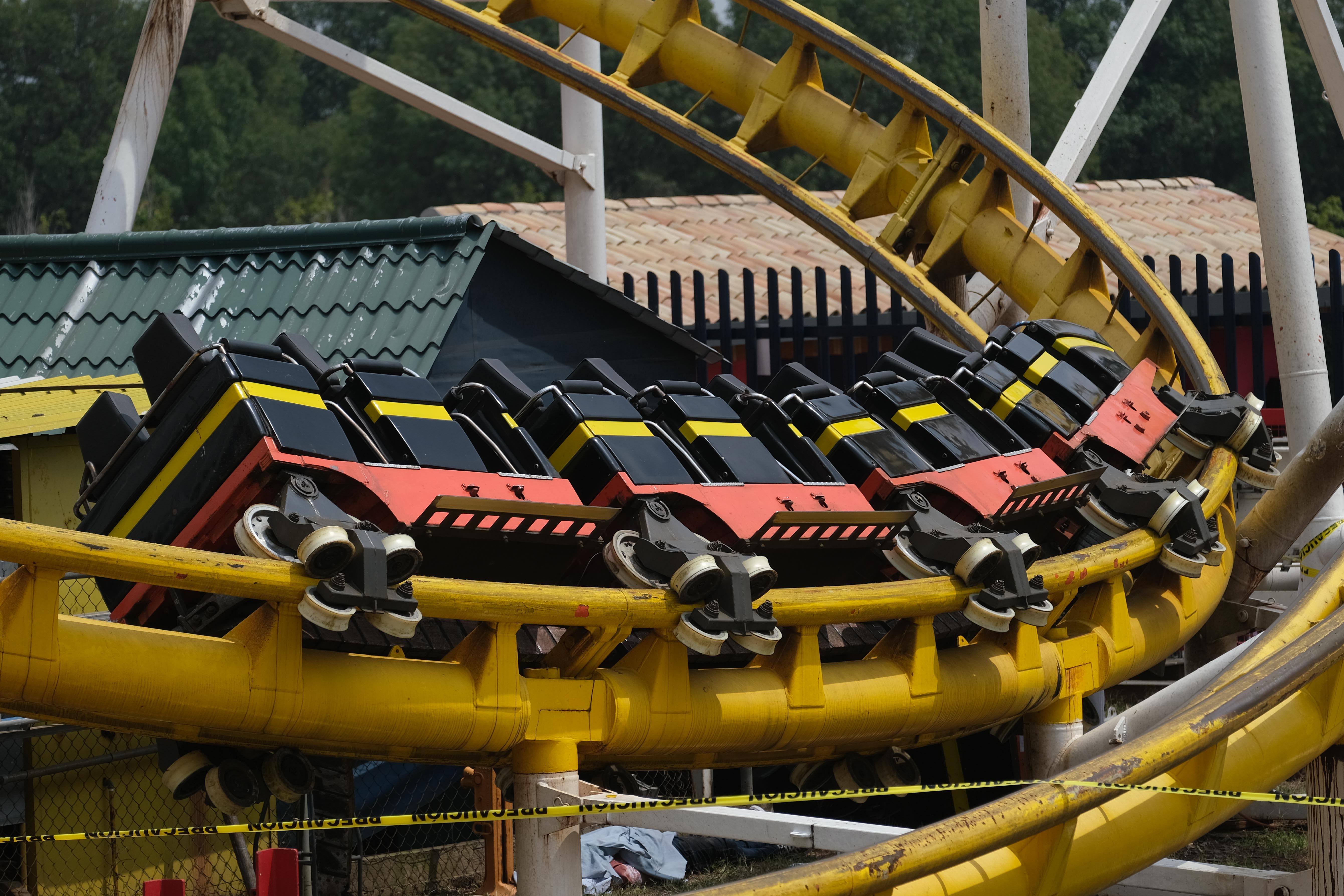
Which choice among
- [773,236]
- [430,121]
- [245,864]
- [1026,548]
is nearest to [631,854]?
[245,864]

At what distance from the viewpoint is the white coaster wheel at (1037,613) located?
11.7 feet

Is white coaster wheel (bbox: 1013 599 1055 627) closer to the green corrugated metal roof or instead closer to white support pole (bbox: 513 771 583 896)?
white support pole (bbox: 513 771 583 896)

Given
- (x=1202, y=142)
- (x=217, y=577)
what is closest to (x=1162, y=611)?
(x=217, y=577)

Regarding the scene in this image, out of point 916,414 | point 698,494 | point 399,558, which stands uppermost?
point 916,414

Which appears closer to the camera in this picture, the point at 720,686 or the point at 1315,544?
the point at 720,686

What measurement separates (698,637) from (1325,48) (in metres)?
4.75

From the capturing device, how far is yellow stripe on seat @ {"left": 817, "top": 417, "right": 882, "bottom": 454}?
3.86m

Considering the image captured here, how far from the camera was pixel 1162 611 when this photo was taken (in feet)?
14.4

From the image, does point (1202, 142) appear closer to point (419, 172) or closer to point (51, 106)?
point (419, 172)

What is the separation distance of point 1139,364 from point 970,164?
1.86m

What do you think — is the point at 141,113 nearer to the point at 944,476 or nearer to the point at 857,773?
Result: the point at 944,476

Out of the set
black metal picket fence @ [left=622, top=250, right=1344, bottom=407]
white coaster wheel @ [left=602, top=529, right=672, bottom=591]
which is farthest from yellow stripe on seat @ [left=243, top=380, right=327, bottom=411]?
black metal picket fence @ [left=622, top=250, right=1344, bottom=407]

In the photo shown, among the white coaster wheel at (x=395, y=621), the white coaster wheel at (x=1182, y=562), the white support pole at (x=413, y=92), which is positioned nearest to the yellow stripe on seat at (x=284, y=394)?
the white coaster wheel at (x=395, y=621)

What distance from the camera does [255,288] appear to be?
637 cm
